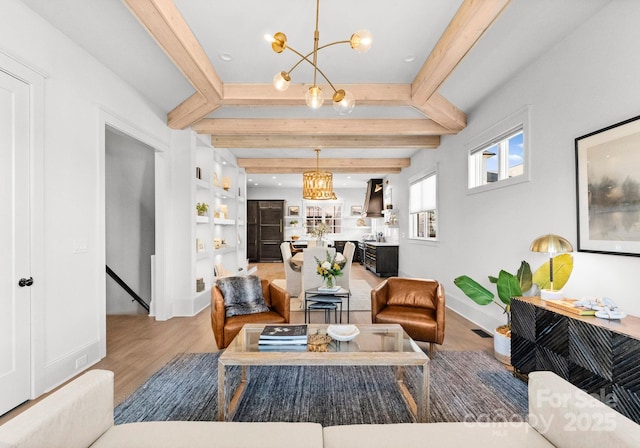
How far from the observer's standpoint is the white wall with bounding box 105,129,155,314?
483 cm

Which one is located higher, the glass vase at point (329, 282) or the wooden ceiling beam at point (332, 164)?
the wooden ceiling beam at point (332, 164)

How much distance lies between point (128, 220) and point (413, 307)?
173 inches

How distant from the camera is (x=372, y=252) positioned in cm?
875

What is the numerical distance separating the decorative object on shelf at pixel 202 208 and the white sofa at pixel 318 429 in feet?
13.1

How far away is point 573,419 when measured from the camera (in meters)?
A: 1.16

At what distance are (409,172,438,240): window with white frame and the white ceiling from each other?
2.43 metres

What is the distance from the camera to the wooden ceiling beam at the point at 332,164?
24.2ft

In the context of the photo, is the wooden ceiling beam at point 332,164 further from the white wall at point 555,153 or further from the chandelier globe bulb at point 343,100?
the chandelier globe bulb at point 343,100

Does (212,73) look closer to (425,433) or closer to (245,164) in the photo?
(425,433)

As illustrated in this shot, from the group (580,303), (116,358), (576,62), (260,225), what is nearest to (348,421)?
(580,303)

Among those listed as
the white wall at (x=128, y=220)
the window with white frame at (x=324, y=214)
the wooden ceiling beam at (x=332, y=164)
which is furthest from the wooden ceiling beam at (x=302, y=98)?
the window with white frame at (x=324, y=214)

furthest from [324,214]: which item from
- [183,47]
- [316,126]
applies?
[183,47]

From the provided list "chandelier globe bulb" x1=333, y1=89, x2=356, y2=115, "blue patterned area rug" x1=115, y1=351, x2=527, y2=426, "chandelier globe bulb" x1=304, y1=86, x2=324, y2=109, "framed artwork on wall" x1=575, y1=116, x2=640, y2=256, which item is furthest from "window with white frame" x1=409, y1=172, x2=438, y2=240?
"chandelier globe bulb" x1=304, y1=86, x2=324, y2=109

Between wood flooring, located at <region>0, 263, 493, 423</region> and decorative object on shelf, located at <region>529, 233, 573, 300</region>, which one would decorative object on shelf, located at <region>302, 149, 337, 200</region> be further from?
decorative object on shelf, located at <region>529, 233, 573, 300</region>
